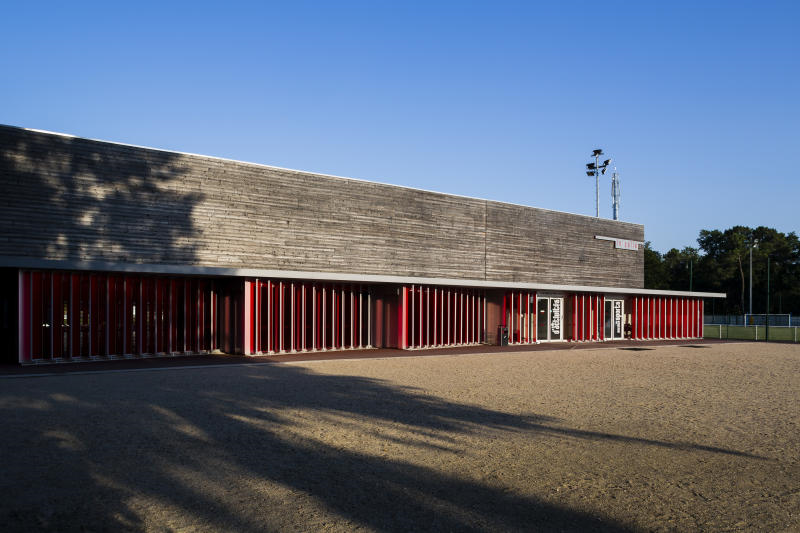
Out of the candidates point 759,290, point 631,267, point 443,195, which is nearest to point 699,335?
point 631,267

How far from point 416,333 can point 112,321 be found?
10.1 m

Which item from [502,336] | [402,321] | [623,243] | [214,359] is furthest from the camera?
[623,243]

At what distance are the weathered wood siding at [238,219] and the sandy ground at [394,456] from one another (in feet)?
18.1

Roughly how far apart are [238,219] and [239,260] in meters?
1.27

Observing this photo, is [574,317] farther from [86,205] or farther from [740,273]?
[740,273]

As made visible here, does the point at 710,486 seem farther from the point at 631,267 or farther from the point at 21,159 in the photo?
the point at 631,267

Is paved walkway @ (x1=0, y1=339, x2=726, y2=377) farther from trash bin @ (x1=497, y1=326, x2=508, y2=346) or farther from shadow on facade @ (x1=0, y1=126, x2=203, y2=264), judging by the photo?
shadow on facade @ (x1=0, y1=126, x2=203, y2=264)

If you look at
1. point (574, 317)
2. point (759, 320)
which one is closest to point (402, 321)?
point (574, 317)

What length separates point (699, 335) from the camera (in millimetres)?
34375

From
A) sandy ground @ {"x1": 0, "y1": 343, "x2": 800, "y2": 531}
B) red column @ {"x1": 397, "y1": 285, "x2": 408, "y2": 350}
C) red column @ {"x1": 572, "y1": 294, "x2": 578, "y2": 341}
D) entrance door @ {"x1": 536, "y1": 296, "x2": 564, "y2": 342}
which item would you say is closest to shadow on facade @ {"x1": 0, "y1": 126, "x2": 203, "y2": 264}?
sandy ground @ {"x1": 0, "y1": 343, "x2": 800, "y2": 531}

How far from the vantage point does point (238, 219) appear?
19.6 metres

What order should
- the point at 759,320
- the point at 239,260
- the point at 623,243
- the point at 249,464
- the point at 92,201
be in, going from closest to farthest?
the point at 249,464
the point at 92,201
the point at 239,260
the point at 623,243
the point at 759,320

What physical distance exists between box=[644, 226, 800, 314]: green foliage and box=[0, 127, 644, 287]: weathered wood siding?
5281 cm

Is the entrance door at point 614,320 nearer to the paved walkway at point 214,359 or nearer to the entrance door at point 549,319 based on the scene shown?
the entrance door at point 549,319
